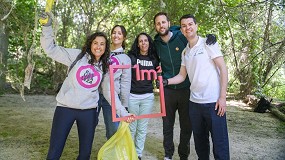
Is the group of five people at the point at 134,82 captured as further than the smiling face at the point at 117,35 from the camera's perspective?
No

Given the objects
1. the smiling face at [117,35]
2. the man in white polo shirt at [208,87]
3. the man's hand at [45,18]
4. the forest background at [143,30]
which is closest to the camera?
the man's hand at [45,18]

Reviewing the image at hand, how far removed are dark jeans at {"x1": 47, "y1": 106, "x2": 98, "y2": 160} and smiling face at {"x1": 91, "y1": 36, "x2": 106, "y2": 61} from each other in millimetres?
459

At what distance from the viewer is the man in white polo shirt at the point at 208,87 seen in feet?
8.16

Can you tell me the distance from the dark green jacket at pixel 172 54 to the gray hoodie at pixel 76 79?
806 mm

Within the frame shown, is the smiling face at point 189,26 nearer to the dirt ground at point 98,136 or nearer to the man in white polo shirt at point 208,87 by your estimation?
the man in white polo shirt at point 208,87

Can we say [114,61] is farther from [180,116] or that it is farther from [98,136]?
[98,136]

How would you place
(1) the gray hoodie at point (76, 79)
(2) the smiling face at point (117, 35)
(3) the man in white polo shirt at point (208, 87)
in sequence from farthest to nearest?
(2) the smiling face at point (117, 35) → (3) the man in white polo shirt at point (208, 87) → (1) the gray hoodie at point (76, 79)

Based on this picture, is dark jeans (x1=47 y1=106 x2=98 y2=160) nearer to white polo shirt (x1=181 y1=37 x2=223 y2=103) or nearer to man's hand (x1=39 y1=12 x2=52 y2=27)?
man's hand (x1=39 y1=12 x2=52 y2=27)

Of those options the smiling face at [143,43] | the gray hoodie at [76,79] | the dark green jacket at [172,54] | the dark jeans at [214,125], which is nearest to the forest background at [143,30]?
the dark green jacket at [172,54]

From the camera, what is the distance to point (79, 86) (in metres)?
2.40

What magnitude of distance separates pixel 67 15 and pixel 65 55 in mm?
5740

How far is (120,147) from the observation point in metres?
2.55

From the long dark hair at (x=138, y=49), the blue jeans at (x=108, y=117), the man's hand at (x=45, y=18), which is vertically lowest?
the blue jeans at (x=108, y=117)

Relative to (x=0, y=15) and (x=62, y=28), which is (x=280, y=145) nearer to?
(x=0, y=15)
